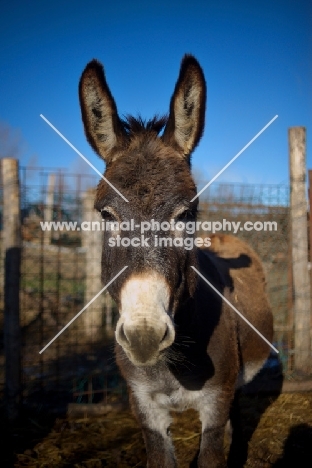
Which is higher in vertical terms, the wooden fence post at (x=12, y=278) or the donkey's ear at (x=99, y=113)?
the donkey's ear at (x=99, y=113)

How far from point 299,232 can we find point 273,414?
97.1 inches

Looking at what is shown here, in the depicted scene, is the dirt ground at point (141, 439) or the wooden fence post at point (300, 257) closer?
the dirt ground at point (141, 439)

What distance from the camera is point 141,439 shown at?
3.85m

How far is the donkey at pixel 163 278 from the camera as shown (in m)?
1.85

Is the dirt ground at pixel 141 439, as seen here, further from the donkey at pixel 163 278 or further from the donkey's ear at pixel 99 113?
the donkey's ear at pixel 99 113

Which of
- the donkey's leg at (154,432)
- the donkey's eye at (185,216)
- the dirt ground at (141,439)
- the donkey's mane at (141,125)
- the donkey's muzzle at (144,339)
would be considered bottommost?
the dirt ground at (141,439)

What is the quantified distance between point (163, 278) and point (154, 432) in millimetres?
1536

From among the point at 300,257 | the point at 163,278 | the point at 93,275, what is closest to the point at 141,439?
the point at 163,278

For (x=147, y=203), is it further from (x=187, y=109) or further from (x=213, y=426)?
(x=213, y=426)

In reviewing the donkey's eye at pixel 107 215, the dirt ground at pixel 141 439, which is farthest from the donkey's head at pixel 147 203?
the dirt ground at pixel 141 439

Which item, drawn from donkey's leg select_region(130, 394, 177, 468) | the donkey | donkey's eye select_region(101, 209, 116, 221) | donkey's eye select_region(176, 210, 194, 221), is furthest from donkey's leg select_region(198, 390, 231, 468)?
donkey's eye select_region(101, 209, 116, 221)

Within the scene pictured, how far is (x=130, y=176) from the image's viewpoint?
7.05ft

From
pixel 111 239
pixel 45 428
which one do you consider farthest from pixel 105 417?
pixel 111 239

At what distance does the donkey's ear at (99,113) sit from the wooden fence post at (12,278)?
6.85 ft
